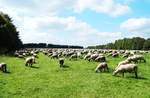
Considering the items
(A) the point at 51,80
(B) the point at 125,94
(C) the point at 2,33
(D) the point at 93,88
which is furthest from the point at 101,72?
(C) the point at 2,33

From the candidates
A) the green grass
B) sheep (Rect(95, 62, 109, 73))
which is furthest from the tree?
the green grass

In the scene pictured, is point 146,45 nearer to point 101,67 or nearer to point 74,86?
point 101,67

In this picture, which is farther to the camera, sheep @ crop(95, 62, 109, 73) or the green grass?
sheep @ crop(95, 62, 109, 73)

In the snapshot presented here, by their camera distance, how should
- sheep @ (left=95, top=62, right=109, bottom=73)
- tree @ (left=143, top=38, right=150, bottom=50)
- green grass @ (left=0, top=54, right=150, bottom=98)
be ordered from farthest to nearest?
tree @ (left=143, top=38, right=150, bottom=50)
sheep @ (left=95, top=62, right=109, bottom=73)
green grass @ (left=0, top=54, right=150, bottom=98)

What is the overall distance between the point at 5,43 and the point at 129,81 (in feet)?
285

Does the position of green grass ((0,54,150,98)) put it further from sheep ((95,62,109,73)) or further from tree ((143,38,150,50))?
tree ((143,38,150,50))

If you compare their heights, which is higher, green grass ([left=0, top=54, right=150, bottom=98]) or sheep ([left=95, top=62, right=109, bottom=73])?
sheep ([left=95, top=62, right=109, bottom=73])

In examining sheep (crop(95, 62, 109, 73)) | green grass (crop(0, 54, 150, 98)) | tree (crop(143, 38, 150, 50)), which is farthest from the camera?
tree (crop(143, 38, 150, 50))

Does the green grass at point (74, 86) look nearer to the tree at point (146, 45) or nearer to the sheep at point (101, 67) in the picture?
the sheep at point (101, 67)

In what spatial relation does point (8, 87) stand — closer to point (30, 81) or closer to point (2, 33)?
point (30, 81)

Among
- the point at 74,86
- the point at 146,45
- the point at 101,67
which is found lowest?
the point at 74,86

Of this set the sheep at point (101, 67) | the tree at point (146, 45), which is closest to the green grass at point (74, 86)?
the sheep at point (101, 67)

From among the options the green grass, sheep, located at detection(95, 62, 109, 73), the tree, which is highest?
the tree

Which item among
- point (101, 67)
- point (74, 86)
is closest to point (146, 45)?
point (101, 67)
